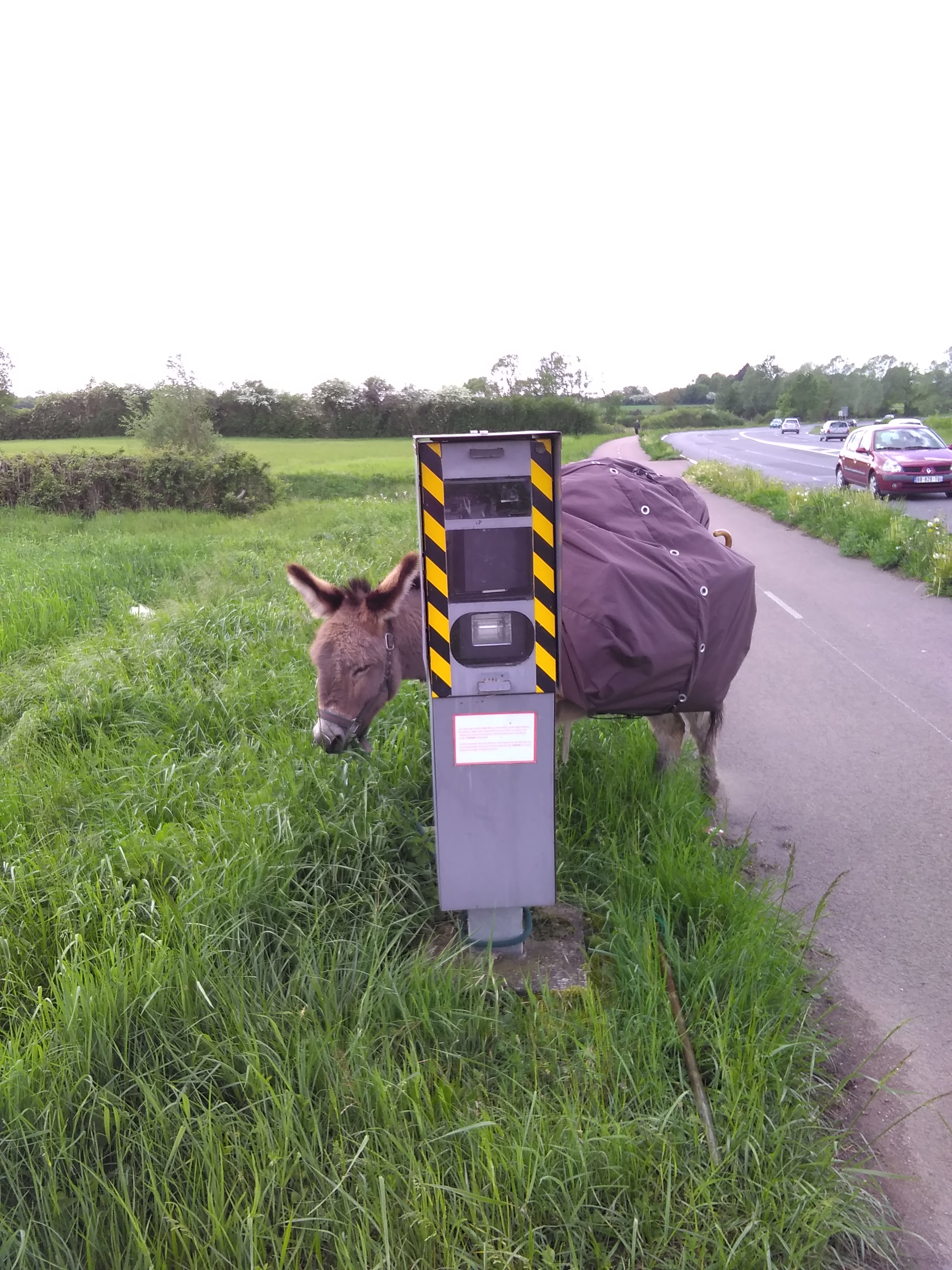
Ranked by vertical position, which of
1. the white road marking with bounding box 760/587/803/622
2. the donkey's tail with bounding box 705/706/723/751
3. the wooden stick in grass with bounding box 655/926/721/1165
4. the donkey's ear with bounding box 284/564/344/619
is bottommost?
the white road marking with bounding box 760/587/803/622

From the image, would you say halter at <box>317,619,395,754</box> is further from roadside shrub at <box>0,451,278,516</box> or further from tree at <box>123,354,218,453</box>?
tree at <box>123,354,218,453</box>

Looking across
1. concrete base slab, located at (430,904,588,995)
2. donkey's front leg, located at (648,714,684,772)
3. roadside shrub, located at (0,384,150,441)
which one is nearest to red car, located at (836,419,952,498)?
donkey's front leg, located at (648,714,684,772)

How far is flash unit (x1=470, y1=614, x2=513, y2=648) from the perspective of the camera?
2.58 m

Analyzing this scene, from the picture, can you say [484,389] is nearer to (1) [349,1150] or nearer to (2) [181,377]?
(2) [181,377]

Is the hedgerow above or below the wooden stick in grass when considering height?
above

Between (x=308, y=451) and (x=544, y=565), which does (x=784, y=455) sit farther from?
(x=544, y=565)

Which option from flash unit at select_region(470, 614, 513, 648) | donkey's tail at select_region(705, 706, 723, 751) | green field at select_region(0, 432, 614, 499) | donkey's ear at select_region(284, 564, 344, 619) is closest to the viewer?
flash unit at select_region(470, 614, 513, 648)

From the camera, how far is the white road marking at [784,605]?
8852 mm

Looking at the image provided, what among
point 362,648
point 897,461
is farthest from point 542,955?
point 897,461

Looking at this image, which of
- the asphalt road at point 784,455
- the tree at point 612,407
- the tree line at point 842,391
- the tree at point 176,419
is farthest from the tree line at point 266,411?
the tree line at point 842,391

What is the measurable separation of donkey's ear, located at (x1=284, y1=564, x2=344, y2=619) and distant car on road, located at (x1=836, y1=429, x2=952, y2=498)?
1538 centimetres

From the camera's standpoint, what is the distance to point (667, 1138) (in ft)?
7.22

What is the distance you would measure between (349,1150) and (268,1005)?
22.9 inches

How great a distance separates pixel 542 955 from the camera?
3020 millimetres
